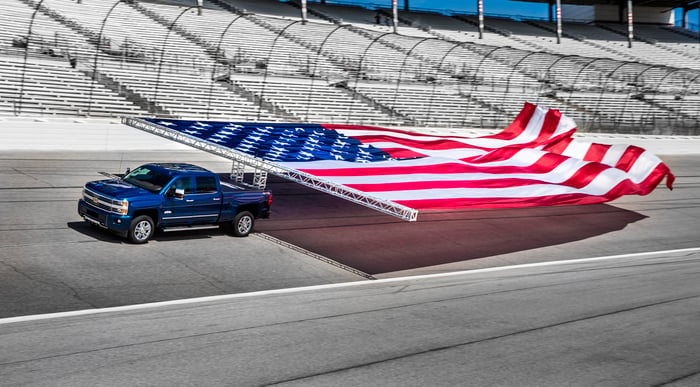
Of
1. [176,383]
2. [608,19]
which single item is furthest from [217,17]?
[608,19]

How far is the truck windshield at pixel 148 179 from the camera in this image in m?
14.7

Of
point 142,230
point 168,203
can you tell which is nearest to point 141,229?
point 142,230

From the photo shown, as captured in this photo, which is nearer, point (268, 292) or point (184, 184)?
point (268, 292)

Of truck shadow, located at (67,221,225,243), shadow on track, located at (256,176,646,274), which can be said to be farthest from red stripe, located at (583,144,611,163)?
truck shadow, located at (67,221,225,243)

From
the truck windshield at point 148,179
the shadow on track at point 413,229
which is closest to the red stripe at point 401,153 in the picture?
the shadow on track at point 413,229

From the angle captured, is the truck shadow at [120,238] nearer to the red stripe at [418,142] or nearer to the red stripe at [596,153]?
the red stripe at [418,142]

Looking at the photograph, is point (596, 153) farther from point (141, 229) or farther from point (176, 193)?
point (141, 229)

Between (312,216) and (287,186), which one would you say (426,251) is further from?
(287,186)

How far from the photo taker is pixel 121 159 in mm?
23141

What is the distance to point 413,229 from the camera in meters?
18.8

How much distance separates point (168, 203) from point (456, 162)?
8042 mm

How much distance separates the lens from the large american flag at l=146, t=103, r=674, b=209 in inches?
642

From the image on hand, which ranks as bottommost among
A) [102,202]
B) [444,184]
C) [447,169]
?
[102,202]

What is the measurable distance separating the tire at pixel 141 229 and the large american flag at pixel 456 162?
371cm
